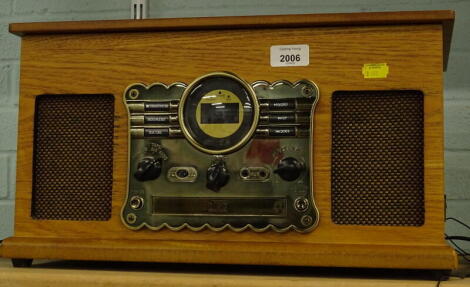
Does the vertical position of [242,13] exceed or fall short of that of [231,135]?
it exceeds it

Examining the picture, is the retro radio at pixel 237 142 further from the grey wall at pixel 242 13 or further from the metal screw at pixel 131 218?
the grey wall at pixel 242 13

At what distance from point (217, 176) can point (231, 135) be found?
0.21ft

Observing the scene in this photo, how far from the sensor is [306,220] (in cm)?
87

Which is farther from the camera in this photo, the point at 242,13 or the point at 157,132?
the point at 242,13

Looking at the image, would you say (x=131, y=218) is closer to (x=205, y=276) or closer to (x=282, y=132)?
(x=205, y=276)

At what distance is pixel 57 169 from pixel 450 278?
0.59m

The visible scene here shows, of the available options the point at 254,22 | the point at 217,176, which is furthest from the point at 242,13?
the point at 217,176

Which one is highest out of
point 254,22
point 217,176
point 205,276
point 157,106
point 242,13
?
point 242,13

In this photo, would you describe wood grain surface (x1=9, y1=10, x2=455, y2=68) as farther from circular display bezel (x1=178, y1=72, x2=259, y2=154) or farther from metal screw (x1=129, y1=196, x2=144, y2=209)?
metal screw (x1=129, y1=196, x2=144, y2=209)

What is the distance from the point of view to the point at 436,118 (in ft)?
2.82

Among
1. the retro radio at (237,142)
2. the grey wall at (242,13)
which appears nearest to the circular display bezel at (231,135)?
the retro radio at (237,142)

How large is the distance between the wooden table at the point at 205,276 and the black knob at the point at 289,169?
14 cm

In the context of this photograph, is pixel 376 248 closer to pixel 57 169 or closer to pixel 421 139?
pixel 421 139

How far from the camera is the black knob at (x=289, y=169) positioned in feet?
2.85
